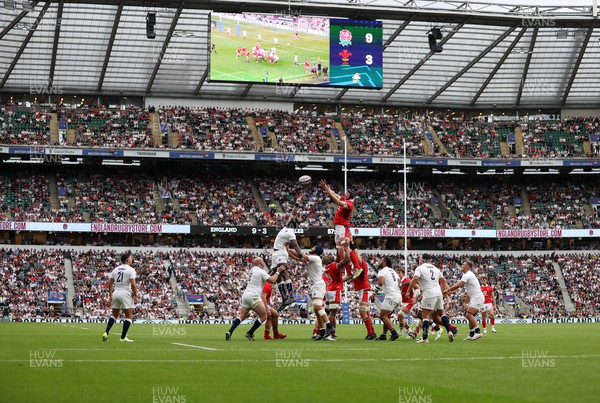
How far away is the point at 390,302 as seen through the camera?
76.0ft

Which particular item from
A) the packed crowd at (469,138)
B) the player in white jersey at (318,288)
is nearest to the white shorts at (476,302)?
the player in white jersey at (318,288)

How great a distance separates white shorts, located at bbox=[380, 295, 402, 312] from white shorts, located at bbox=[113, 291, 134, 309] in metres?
7.07

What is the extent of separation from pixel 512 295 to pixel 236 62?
97.4ft

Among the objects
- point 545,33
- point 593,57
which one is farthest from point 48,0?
point 593,57

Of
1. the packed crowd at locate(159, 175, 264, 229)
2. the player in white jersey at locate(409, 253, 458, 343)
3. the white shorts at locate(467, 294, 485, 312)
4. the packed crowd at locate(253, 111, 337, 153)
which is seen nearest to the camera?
the player in white jersey at locate(409, 253, 458, 343)

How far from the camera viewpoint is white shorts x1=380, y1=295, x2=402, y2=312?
23047mm

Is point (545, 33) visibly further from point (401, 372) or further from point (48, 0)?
point (401, 372)

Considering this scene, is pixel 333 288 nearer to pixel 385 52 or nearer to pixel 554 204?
pixel 385 52

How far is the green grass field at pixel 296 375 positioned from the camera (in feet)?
33.8

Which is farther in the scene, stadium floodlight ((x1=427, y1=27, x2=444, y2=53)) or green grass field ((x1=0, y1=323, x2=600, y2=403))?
stadium floodlight ((x1=427, y1=27, x2=444, y2=53))

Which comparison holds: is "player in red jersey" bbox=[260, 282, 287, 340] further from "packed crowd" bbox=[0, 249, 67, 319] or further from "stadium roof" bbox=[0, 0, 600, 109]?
"packed crowd" bbox=[0, 249, 67, 319]

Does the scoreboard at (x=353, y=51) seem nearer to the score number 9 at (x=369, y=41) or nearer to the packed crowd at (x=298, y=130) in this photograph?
the score number 9 at (x=369, y=41)

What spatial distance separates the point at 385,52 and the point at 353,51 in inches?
268

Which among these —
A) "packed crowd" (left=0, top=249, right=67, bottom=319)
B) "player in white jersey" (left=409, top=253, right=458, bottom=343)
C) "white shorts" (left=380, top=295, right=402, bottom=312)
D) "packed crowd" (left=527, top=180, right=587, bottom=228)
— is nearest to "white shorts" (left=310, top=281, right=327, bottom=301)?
"white shorts" (left=380, top=295, right=402, bottom=312)
